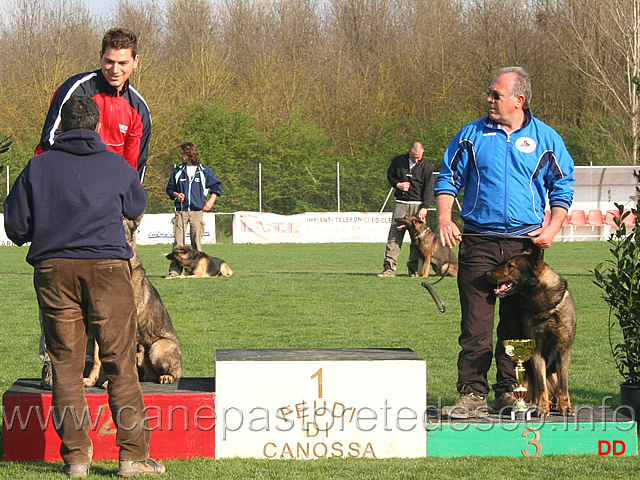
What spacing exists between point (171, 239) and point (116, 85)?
20455mm

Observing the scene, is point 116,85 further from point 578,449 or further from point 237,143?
point 237,143

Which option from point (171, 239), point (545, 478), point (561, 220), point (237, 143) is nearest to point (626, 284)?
point (561, 220)

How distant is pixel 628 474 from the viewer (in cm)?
399

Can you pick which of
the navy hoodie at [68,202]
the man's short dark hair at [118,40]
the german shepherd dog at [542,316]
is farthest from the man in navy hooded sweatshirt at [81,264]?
the german shepherd dog at [542,316]

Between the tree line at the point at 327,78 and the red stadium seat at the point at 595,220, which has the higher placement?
the tree line at the point at 327,78

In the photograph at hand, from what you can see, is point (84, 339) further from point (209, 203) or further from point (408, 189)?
point (408, 189)

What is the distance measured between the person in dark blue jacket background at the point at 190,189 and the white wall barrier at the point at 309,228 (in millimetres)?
11181

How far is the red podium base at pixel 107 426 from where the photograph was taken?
4191 mm

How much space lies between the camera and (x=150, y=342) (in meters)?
4.98

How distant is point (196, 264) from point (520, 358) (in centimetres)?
1013

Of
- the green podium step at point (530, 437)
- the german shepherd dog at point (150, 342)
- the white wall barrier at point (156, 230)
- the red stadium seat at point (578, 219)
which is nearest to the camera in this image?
the green podium step at point (530, 437)

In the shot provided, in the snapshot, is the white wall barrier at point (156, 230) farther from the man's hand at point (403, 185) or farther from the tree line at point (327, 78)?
the man's hand at point (403, 185)

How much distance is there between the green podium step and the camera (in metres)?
4.34

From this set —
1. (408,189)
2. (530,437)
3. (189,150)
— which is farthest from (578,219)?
(530,437)
